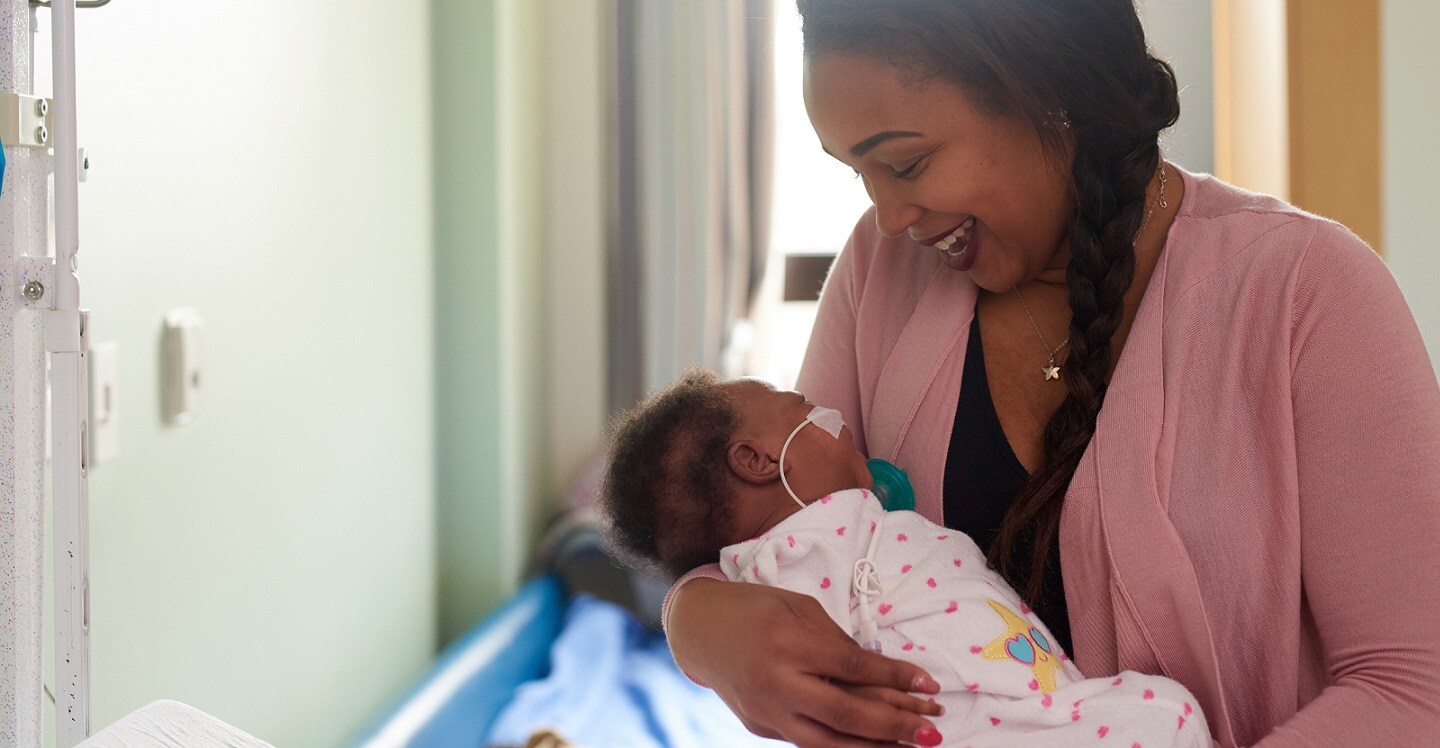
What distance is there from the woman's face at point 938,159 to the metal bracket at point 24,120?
69 centimetres

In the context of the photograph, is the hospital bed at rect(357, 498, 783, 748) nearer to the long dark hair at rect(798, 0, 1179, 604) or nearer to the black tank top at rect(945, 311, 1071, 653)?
the black tank top at rect(945, 311, 1071, 653)

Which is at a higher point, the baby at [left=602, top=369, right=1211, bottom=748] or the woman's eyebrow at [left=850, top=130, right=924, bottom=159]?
the woman's eyebrow at [left=850, top=130, right=924, bottom=159]

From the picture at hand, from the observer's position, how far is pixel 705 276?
3408 millimetres

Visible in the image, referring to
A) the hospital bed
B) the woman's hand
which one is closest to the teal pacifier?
the woman's hand

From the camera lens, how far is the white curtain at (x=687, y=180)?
339cm

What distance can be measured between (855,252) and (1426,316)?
160cm

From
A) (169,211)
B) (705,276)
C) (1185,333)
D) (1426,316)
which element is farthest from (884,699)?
(705,276)

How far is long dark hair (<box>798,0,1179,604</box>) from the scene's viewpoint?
1.18 meters

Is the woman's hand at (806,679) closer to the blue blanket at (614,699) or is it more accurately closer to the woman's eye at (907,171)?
the woman's eye at (907,171)

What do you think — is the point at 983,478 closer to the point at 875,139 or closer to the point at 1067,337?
the point at 1067,337

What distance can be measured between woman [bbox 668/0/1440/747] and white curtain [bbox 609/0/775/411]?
2099 millimetres

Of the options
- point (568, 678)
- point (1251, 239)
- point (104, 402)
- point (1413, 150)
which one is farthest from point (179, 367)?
point (1413, 150)

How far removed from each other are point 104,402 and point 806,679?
84 cm

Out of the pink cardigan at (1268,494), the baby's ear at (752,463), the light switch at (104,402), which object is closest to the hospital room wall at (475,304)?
the light switch at (104,402)
